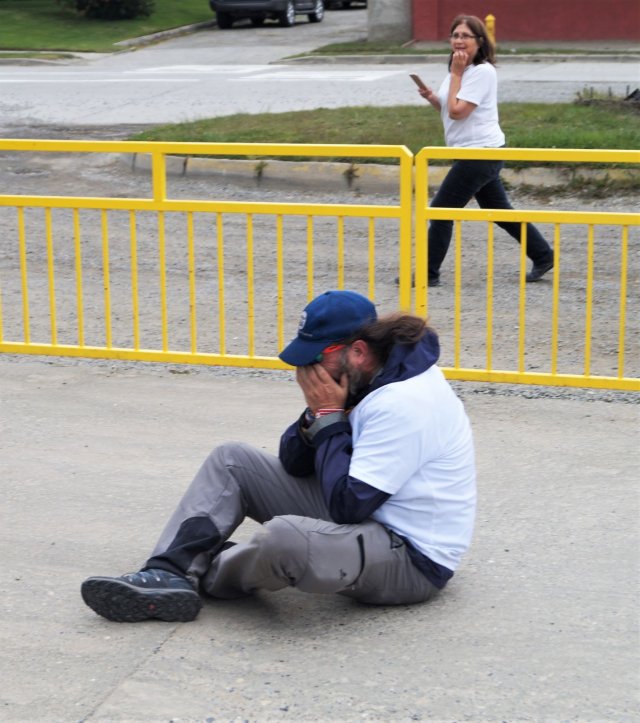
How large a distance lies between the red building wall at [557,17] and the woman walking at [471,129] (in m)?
17.8

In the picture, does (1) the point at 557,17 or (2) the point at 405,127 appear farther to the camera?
(1) the point at 557,17

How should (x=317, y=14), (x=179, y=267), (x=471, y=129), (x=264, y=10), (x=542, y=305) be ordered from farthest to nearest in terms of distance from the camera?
(x=317, y=14) → (x=264, y=10) → (x=179, y=267) → (x=471, y=129) → (x=542, y=305)

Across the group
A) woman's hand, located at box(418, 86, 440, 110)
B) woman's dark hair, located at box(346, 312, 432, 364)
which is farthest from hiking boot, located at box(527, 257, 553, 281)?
woman's dark hair, located at box(346, 312, 432, 364)

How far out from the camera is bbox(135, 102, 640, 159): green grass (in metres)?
12.3

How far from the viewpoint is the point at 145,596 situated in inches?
171

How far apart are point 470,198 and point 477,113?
1.99 ft

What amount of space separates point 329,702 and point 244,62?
72.1ft

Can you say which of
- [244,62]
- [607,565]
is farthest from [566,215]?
[244,62]

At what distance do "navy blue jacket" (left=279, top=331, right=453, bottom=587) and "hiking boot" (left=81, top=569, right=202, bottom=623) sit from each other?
529mm

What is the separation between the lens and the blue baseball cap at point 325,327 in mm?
4355

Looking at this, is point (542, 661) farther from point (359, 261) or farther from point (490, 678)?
point (359, 261)

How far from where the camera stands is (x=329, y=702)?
3.90m

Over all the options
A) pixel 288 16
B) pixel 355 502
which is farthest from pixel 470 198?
pixel 288 16

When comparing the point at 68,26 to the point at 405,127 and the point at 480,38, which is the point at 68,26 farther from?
the point at 480,38
